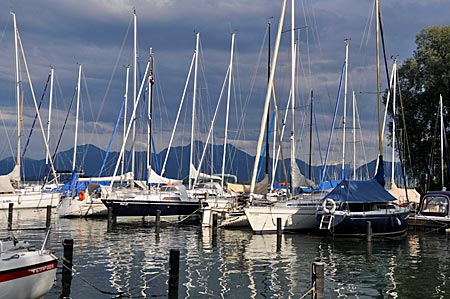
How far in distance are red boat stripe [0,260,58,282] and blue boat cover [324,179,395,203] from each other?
21467mm

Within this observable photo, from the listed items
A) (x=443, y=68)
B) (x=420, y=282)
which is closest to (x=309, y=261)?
(x=420, y=282)

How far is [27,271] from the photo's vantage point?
1322cm

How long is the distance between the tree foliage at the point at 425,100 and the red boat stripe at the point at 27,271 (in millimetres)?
46511

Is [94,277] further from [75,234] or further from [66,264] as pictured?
[75,234]

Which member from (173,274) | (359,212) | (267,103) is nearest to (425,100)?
(359,212)

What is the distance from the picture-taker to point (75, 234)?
33.8 metres

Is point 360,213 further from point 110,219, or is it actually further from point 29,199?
point 29,199

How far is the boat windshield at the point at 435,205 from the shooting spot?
122 ft

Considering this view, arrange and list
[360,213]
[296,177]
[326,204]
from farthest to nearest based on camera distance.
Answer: [296,177] → [326,204] → [360,213]

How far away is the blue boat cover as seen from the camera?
3238cm

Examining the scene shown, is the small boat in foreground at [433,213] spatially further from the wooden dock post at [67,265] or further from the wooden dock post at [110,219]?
the wooden dock post at [67,265]

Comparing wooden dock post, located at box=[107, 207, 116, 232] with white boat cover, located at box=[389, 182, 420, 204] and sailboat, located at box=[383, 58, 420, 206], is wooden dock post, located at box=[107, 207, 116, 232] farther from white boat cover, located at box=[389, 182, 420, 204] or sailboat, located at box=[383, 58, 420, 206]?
white boat cover, located at box=[389, 182, 420, 204]

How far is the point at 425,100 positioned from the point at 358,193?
28.0m

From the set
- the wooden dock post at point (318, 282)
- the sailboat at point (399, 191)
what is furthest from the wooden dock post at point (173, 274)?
the sailboat at point (399, 191)
